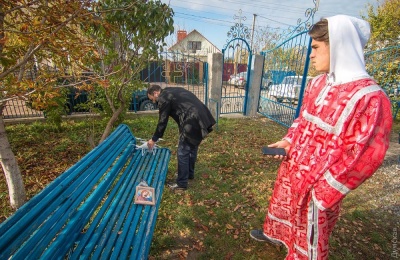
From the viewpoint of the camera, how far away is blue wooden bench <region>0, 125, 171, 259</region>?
1.13 m

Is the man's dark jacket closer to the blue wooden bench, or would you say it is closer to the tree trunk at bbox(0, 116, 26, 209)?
the blue wooden bench

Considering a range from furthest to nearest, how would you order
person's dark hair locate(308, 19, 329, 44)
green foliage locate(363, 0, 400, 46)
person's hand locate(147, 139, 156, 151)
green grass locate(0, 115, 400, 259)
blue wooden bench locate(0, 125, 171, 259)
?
green foliage locate(363, 0, 400, 46) → person's hand locate(147, 139, 156, 151) → green grass locate(0, 115, 400, 259) → person's dark hair locate(308, 19, 329, 44) → blue wooden bench locate(0, 125, 171, 259)

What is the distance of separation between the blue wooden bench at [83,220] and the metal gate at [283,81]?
481 cm

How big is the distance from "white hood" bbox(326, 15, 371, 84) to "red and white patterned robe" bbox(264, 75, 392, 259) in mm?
71

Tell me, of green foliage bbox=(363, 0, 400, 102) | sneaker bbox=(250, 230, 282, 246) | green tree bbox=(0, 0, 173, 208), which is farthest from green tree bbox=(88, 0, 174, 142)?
green foliage bbox=(363, 0, 400, 102)

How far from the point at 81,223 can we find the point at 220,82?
18.0ft

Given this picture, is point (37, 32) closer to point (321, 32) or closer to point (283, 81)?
point (321, 32)

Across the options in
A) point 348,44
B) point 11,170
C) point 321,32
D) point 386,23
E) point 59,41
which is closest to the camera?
point 348,44

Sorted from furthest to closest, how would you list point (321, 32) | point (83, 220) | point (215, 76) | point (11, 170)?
point (215, 76), point (11, 170), point (83, 220), point (321, 32)

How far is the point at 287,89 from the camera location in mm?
6359

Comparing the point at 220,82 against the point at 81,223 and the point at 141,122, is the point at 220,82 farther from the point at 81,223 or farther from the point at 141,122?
the point at 81,223

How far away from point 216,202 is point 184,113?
1315 mm

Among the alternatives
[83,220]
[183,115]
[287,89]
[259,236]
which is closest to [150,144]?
[183,115]

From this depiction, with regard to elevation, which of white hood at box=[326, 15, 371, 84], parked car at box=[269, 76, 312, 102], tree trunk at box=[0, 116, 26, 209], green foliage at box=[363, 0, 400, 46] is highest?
green foliage at box=[363, 0, 400, 46]
